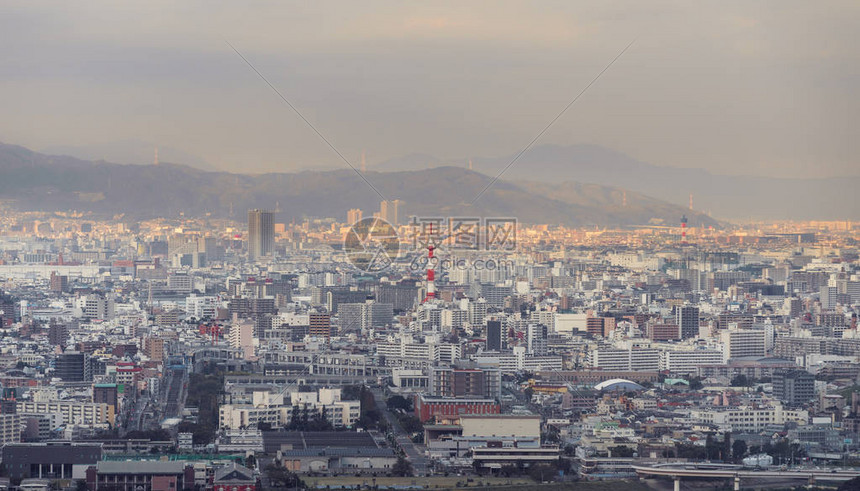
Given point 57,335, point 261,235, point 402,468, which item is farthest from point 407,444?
point 261,235

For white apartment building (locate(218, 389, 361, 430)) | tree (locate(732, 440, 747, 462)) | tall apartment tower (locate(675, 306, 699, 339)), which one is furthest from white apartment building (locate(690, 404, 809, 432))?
tall apartment tower (locate(675, 306, 699, 339))

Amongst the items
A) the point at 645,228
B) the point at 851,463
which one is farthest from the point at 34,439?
the point at 645,228

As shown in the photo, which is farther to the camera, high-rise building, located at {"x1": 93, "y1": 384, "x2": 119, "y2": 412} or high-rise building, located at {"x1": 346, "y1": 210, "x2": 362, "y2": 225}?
high-rise building, located at {"x1": 346, "y1": 210, "x2": 362, "y2": 225}

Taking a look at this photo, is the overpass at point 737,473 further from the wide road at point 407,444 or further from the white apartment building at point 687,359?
the white apartment building at point 687,359

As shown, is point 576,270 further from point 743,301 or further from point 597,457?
point 597,457

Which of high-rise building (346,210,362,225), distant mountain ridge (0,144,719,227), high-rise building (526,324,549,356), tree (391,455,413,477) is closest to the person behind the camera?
tree (391,455,413,477)

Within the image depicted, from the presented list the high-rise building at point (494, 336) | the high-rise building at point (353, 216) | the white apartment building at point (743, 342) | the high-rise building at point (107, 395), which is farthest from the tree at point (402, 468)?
the high-rise building at point (353, 216)

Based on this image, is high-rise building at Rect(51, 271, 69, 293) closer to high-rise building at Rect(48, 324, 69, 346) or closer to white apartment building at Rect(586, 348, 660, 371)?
high-rise building at Rect(48, 324, 69, 346)

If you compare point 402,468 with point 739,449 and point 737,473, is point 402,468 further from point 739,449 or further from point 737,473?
point 739,449
